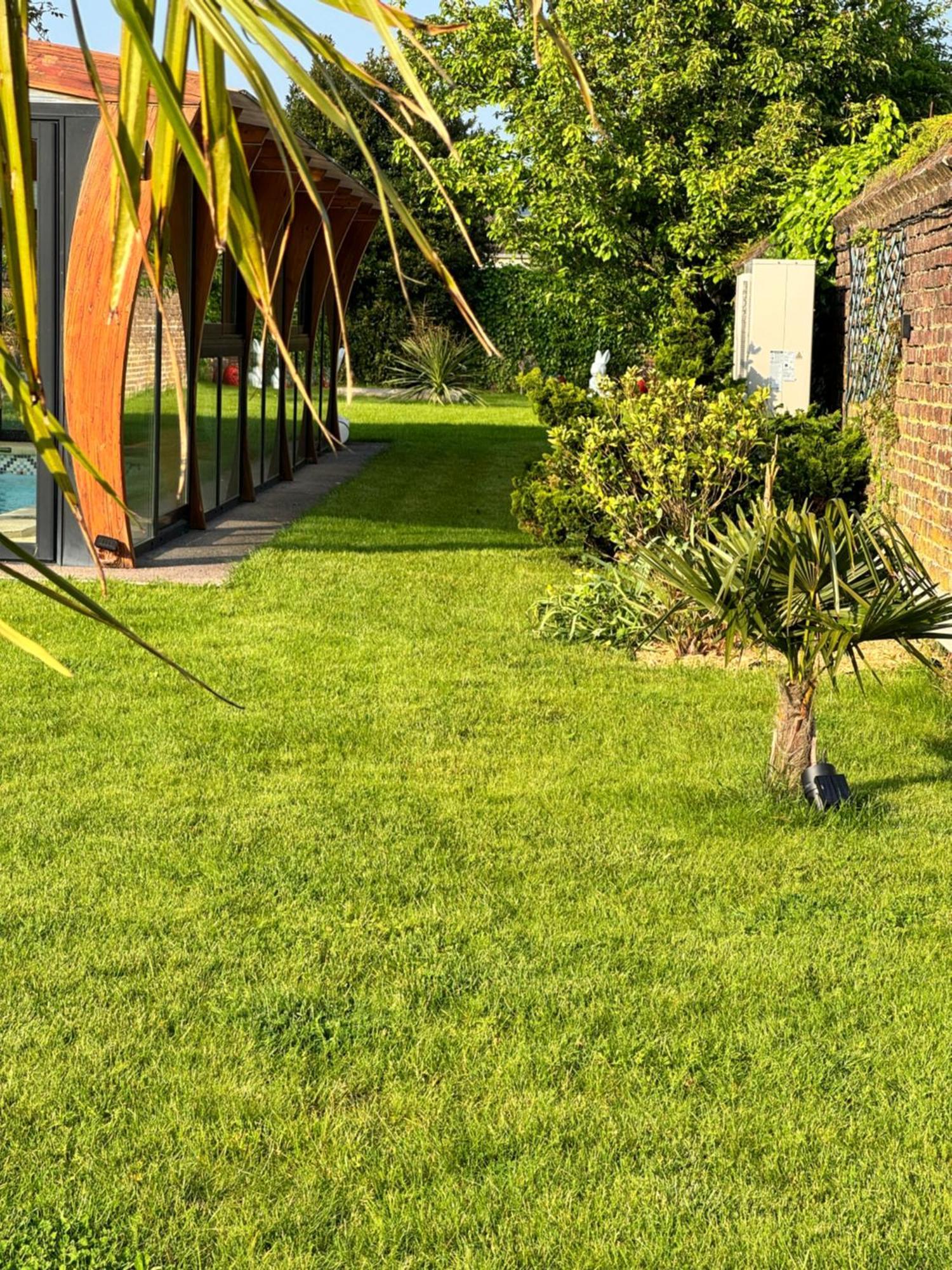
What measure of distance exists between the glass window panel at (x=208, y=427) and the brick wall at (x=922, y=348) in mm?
5771

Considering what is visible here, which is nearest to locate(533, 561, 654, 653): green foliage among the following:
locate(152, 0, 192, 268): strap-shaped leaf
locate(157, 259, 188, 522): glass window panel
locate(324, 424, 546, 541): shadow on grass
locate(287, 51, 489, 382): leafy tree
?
locate(324, 424, 546, 541): shadow on grass

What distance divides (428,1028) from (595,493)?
18.4ft

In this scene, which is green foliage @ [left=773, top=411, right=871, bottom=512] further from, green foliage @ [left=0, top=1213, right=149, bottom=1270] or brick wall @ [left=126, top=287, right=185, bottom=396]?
green foliage @ [left=0, top=1213, right=149, bottom=1270]

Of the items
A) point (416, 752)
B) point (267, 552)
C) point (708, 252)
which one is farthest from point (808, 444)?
point (708, 252)

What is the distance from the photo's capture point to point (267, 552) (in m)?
11.6

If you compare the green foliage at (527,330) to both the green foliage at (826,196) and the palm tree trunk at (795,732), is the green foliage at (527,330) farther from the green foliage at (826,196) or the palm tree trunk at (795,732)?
the palm tree trunk at (795,732)

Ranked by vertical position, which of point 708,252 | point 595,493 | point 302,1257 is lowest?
point 302,1257

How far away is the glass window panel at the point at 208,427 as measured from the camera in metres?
13.1

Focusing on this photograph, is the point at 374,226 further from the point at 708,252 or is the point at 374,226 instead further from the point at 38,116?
the point at 38,116

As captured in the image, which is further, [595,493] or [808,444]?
[808,444]

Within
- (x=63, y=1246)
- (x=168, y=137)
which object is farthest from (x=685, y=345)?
(x=168, y=137)

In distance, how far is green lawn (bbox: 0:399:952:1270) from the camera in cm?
310

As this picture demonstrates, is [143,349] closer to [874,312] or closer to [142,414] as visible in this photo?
[142,414]

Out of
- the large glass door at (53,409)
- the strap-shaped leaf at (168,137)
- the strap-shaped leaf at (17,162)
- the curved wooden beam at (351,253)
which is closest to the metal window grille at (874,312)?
the large glass door at (53,409)
